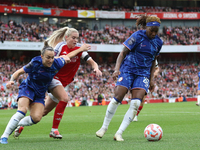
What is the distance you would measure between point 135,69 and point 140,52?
33cm

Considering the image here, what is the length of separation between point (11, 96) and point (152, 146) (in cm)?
2158

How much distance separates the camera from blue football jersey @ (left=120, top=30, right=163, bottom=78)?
607cm

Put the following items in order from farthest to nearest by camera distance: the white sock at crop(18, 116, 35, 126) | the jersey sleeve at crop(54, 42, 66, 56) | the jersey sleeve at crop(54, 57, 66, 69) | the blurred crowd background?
1. the blurred crowd background
2. the jersey sleeve at crop(54, 42, 66, 56)
3. the jersey sleeve at crop(54, 57, 66, 69)
4. the white sock at crop(18, 116, 35, 126)

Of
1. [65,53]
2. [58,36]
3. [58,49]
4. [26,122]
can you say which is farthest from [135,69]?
[26,122]

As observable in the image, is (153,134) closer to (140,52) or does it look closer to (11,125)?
(140,52)

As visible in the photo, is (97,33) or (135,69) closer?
(135,69)

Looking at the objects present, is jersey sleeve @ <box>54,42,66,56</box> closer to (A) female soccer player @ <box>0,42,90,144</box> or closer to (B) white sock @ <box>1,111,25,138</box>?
(A) female soccer player @ <box>0,42,90,144</box>

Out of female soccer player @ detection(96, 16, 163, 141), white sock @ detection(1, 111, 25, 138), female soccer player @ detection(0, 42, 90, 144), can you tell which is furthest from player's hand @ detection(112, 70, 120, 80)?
white sock @ detection(1, 111, 25, 138)

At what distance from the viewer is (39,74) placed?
19.4 ft

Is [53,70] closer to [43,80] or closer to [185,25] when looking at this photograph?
Result: [43,80]

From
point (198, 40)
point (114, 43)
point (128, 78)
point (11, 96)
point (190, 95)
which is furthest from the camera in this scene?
point (198, 40)

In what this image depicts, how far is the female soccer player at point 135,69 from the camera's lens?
19.6ft

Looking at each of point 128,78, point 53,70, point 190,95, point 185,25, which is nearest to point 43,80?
point 53,70

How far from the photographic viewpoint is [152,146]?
4977 mm
